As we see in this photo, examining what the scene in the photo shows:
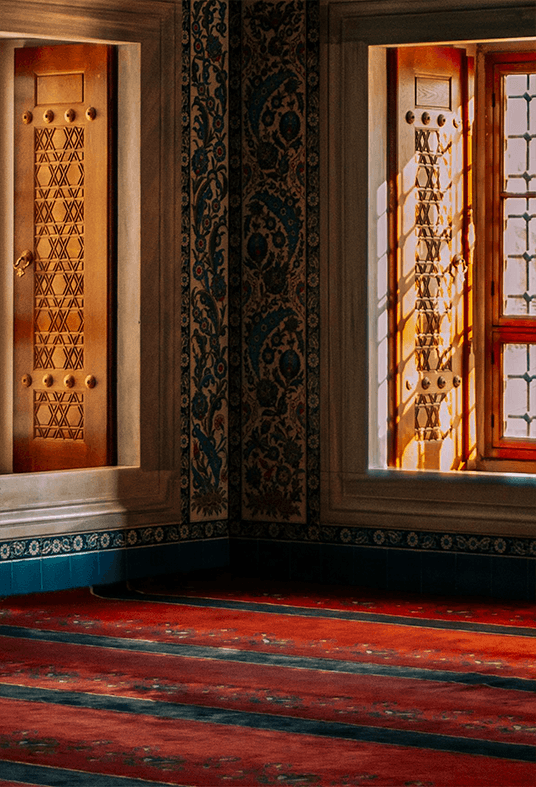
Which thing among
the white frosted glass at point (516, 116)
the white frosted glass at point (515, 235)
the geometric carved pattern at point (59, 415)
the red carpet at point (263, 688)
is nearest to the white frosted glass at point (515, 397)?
the white frosted glass at point (515, 235)

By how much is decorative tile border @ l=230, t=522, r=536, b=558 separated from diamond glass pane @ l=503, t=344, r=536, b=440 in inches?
27.5

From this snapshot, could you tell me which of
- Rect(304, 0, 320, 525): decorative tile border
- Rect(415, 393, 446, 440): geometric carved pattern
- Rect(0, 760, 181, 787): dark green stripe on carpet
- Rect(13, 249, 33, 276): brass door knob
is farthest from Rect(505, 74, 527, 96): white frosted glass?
Rect(0, 760, 181, 787): dark green stripe on carpet

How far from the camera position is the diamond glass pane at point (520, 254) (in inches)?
275

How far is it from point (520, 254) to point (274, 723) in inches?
135

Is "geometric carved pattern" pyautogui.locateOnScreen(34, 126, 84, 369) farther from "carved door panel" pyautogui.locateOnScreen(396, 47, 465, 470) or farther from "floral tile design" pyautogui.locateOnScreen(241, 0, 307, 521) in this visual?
"carved door panel" pyautogui.locateOnScreen(396, 47, 465, 470)

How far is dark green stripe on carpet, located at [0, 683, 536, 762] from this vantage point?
4.03m

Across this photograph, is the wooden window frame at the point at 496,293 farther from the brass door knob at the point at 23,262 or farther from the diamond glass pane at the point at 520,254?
the brass door knob at the point at 23,262

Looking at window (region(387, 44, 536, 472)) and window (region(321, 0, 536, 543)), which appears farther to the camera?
window (region(387, 44, 536, 472))

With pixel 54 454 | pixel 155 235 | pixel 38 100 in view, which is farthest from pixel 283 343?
pixel 38 100

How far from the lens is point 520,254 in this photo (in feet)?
23.0

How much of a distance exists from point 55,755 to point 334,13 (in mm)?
4219

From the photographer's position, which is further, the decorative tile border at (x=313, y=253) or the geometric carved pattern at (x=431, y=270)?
the geometric carved pattern at (x=431, y=270)

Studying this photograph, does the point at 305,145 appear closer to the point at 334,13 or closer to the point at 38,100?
the point at 334,13

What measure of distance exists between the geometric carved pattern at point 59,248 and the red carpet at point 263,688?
1.32 metres
